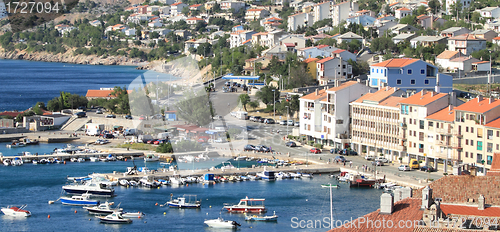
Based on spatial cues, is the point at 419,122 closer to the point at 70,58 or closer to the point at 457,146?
the point at 457,146

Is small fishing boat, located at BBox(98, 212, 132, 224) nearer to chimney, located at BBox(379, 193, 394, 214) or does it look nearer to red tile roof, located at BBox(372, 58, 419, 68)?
chimney, located at BBox(379, 193, 394, 214)

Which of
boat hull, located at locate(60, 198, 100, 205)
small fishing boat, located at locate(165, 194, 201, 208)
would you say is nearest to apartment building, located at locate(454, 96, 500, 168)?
small fishing boat, located at locate(165, 194, 201, 208)

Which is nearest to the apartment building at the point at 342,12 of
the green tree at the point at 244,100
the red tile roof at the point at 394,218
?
the green tree at the point at 244,100

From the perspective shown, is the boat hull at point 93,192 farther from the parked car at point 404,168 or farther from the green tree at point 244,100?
the green tree at point 244,100

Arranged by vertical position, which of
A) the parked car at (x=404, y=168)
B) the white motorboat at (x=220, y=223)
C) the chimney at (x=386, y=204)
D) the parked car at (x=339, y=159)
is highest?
the chimney at (x=386, y=204)

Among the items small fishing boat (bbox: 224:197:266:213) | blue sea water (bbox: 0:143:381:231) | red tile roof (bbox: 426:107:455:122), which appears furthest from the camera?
red tile roof (bbox: 426:107:455:122)

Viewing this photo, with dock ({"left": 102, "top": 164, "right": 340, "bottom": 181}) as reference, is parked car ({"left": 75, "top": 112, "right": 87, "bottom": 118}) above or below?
above
